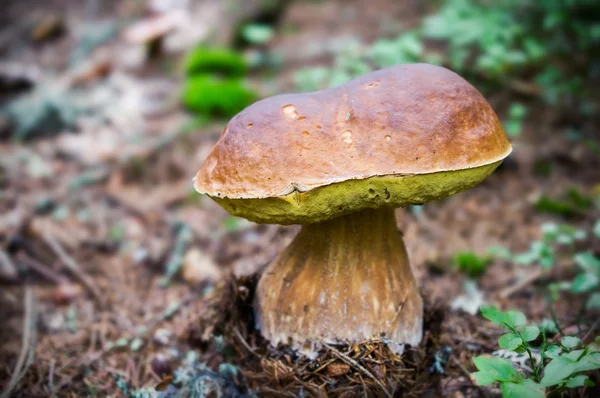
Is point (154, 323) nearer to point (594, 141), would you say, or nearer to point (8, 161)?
point (8, 161)

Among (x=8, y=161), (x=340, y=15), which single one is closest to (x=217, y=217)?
(x=8, y=161)

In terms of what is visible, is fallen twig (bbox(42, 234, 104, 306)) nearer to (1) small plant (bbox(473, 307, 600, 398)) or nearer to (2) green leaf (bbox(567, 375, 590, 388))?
(1) small plant (bbox(473, 307, 600, 398))

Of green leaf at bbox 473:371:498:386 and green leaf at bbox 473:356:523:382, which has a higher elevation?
green leaf at bbox 473:371:498:386

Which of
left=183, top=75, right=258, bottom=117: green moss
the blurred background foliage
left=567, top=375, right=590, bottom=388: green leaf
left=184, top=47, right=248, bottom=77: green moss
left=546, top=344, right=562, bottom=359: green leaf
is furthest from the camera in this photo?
left=184, top=47, right=248, bottom=77: green moss

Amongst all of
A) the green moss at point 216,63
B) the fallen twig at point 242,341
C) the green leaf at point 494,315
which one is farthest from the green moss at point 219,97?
the green leaf at point 494,315

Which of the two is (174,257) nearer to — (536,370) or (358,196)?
(358,196)

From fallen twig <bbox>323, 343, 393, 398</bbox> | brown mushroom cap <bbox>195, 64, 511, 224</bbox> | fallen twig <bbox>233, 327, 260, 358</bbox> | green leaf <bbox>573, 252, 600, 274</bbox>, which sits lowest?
green leaf <bbox>573, 252, 600, 274</bbox>

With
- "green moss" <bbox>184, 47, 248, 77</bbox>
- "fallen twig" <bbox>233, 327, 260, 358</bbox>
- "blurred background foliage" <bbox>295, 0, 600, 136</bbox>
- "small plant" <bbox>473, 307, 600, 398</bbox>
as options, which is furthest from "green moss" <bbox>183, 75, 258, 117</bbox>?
"small plant" <bbox>473, 307, 600, 398</bbox>
